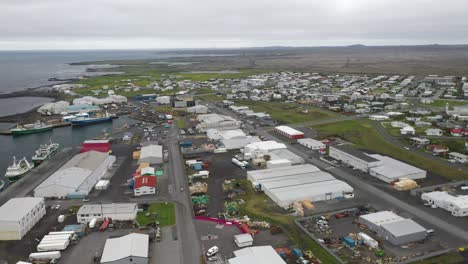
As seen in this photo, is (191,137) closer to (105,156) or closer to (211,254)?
(105,156)

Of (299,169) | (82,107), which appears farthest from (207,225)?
(82,107)

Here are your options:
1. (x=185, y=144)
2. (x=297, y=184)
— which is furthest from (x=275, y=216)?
(x=185, y=144)

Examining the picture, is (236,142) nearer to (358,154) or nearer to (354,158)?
(354,158)

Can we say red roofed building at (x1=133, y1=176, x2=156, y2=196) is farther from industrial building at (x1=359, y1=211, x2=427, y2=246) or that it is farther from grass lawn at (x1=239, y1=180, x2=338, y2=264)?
industrial building at (x1=359, y1=211, x2=427, y2=246)

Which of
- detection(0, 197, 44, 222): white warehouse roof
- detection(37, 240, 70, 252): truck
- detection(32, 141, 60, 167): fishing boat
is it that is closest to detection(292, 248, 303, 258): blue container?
detection(37, 240, 70, 252): truck

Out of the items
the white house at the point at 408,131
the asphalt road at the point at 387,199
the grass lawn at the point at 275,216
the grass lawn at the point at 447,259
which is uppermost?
the white house at the point at 408,131

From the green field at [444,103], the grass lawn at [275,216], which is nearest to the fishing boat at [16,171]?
the grass lawn at [275,216]

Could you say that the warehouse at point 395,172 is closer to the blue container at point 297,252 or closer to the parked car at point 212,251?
the blue container at point 297,252

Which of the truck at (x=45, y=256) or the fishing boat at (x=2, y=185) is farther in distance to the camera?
the fishing boat at (x=2, y=185)
